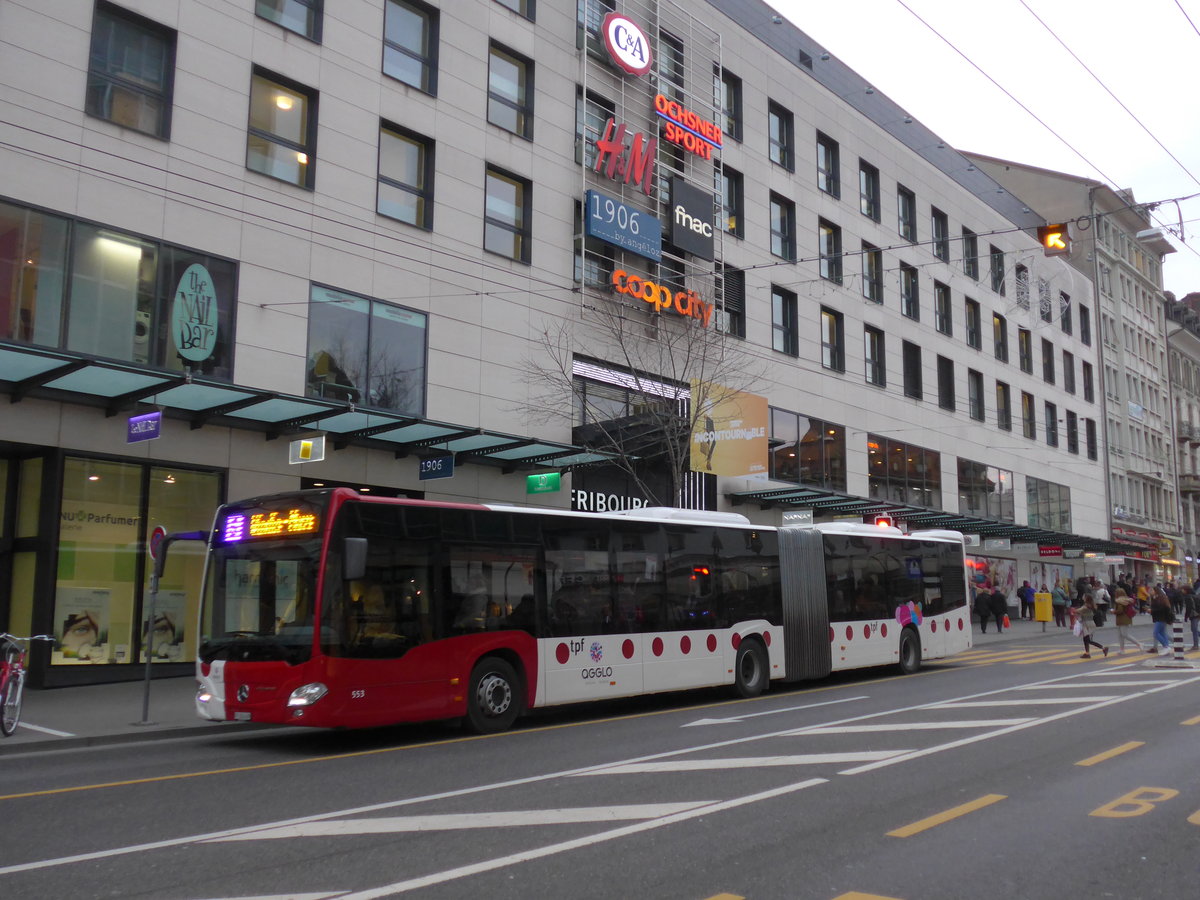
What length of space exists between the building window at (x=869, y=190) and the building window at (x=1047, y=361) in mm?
17740

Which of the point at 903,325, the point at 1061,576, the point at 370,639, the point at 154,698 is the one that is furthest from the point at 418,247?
the point at 1061,576

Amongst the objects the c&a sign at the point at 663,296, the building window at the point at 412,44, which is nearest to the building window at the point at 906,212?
the c&a sign at the point at 663,296

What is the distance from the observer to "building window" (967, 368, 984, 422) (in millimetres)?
45906

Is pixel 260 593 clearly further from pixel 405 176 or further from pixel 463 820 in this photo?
pixel 405 176

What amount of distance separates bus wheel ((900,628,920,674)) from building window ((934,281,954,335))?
24.7 meters

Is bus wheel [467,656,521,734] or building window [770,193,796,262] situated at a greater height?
building window [770,193,796,262]

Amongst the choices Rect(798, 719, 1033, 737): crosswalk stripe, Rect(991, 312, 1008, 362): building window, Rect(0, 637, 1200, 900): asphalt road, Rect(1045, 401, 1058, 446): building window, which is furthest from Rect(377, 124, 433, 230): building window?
Rect(1045, 401, 1058, 446): building window

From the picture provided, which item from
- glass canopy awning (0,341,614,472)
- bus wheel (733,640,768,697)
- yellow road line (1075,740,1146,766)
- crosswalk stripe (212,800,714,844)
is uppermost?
glass canopy awning (0,341,614,472)

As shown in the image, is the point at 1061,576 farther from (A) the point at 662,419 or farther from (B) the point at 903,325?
(A) the point at 662,419

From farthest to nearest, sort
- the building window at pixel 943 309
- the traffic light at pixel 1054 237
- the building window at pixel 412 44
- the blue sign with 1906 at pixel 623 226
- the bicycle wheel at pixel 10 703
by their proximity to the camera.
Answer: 1. the building window at pixel 943 309
2. the blue sign with 1906 at pixel 623 226
3. the building window at pixel 412 44
4. the traffic light at pixel 1054 237
5. the bicycle wheel at pixel 10 703

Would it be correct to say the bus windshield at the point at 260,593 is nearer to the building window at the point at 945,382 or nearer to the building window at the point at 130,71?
the building window at the point at 130,71

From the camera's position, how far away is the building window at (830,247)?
122ft

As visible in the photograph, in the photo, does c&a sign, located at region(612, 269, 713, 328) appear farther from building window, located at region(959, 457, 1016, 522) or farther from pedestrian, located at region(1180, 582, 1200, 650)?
Answer: building window, located at region(959, 457, 1016, 522)

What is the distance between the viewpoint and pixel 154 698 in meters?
16.8
